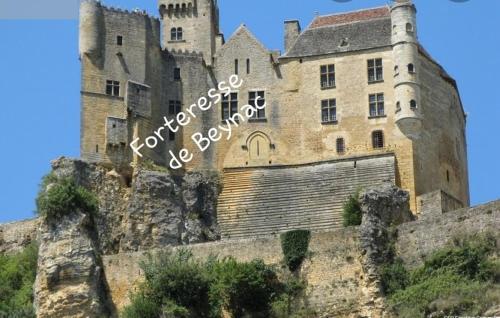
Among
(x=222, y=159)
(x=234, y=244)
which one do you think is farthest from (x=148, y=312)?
(x=222, y=159)

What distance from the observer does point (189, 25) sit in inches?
2527

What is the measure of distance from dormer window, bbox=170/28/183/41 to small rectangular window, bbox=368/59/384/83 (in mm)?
9035

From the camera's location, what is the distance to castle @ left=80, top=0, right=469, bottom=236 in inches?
2313

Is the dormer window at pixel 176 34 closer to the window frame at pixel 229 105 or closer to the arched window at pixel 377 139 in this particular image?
the window frame at pixel 229 105

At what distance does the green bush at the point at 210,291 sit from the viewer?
161ft

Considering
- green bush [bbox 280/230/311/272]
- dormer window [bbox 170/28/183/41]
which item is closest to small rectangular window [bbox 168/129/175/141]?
dormer window [bbox 170/28/183/41]

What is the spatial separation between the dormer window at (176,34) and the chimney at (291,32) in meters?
4.76

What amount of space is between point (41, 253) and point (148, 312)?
5.83 metres

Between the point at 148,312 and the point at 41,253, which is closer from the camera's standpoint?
the point at 148,312

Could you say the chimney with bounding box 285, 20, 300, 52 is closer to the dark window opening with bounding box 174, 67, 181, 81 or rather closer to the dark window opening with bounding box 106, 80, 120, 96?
the dark window opening with bounding box 174, 67, 181, 81

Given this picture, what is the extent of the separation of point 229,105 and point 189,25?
5.00 m

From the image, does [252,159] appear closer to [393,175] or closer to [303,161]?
[303,161]

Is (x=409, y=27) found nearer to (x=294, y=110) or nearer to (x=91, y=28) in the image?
(x=294, y=110)

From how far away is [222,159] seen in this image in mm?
60562
